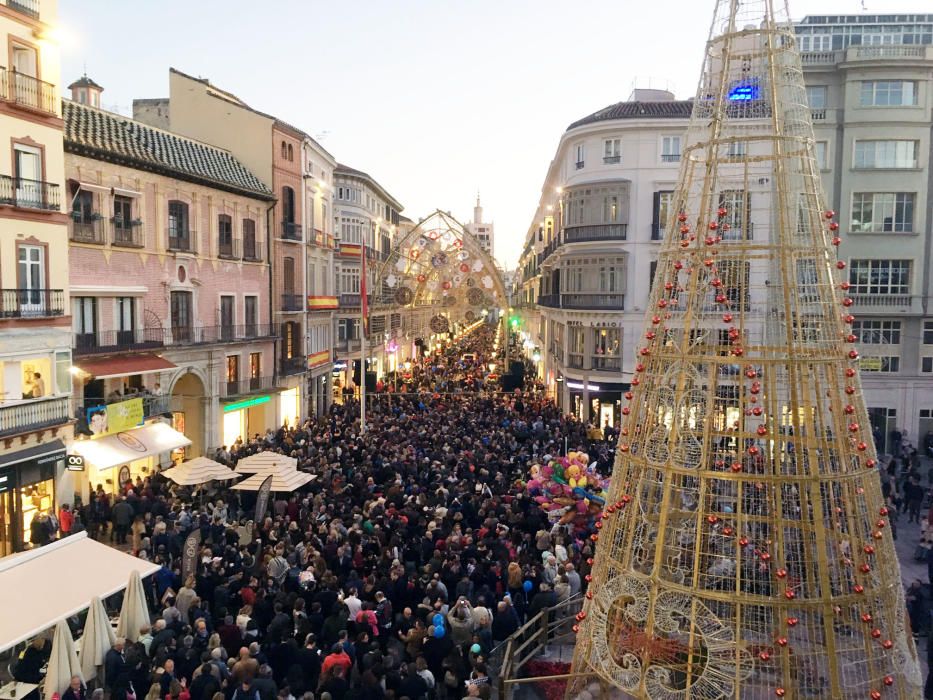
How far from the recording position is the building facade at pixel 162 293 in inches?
942

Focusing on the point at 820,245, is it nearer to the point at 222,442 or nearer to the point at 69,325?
the point at 69,325

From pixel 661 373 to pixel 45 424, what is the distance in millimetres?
17200

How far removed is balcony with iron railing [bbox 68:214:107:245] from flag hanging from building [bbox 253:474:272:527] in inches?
429

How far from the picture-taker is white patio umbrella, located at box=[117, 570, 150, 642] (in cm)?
1230

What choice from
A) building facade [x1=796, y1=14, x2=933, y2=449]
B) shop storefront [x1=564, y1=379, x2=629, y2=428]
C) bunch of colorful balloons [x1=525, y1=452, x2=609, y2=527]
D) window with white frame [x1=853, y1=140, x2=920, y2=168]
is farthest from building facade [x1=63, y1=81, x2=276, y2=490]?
window with white frame [x1=853, y1=140, x2=920, y2=168]

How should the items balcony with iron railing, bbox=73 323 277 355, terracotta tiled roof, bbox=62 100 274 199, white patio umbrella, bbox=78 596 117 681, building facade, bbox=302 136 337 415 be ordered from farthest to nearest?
building facade, bbox=302 136 337 415 → terracotta tiled roof, bbox=62 100 274 199 → balcony with iron railing, bbox=73 323 277 355 → white patio umbrella, bbox=78 596 117 681

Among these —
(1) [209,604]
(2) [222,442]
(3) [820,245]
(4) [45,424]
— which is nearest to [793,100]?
(3) [820,245]

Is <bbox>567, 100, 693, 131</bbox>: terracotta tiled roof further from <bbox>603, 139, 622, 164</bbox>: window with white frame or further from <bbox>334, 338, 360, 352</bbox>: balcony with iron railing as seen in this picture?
<bbox>334, 338, 360, 352</bbox>: balcony with iron railing

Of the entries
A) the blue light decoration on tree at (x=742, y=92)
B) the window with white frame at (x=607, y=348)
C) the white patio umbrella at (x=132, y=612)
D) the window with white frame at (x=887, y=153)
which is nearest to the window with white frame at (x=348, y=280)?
the window with white frame at (x=607, y=348)

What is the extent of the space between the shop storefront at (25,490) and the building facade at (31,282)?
3 cm

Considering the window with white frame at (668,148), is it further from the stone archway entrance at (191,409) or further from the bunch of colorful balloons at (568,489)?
the stone archway entrance at (191,409)

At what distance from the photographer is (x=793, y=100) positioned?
9.75 m

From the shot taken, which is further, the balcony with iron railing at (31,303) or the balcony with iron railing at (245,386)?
the balcony with iron railing at (245,386)

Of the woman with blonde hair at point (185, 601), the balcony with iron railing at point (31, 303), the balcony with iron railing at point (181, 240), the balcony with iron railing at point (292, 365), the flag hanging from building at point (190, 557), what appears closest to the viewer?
the woman with blonde hair at point (185, 601)
